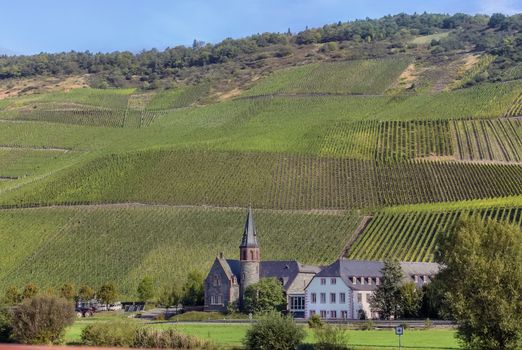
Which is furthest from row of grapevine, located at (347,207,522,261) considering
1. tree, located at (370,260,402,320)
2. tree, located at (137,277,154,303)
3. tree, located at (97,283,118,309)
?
tree, located at (97,283,118,309)

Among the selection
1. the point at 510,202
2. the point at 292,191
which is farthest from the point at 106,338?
the point at 292,191

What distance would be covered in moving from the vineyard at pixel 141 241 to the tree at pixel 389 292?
18183 mm

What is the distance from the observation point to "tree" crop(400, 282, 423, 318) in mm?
78562

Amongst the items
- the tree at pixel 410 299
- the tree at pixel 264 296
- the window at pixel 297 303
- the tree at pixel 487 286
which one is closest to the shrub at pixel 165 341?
the tree at pixel 487 286

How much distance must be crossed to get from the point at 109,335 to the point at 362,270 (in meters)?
38.5

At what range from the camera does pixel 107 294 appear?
9256 centimetres

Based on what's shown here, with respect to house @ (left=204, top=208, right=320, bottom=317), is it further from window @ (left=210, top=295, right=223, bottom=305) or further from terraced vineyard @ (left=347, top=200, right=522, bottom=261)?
terraced vineyard @ (left=347, top=200, right=522, bottom=261)

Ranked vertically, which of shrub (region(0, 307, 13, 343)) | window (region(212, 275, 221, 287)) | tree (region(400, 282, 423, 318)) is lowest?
shrub (region(0, 307, 13, 343))

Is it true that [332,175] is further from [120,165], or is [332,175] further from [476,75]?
[476,75]

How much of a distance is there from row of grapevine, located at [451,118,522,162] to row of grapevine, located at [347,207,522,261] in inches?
1034

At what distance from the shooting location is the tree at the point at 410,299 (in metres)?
78.6

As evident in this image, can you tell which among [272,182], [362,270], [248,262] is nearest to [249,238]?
[248,262]

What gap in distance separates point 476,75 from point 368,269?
112343mm

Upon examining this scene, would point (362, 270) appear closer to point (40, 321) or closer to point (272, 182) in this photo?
point (40, 321)
